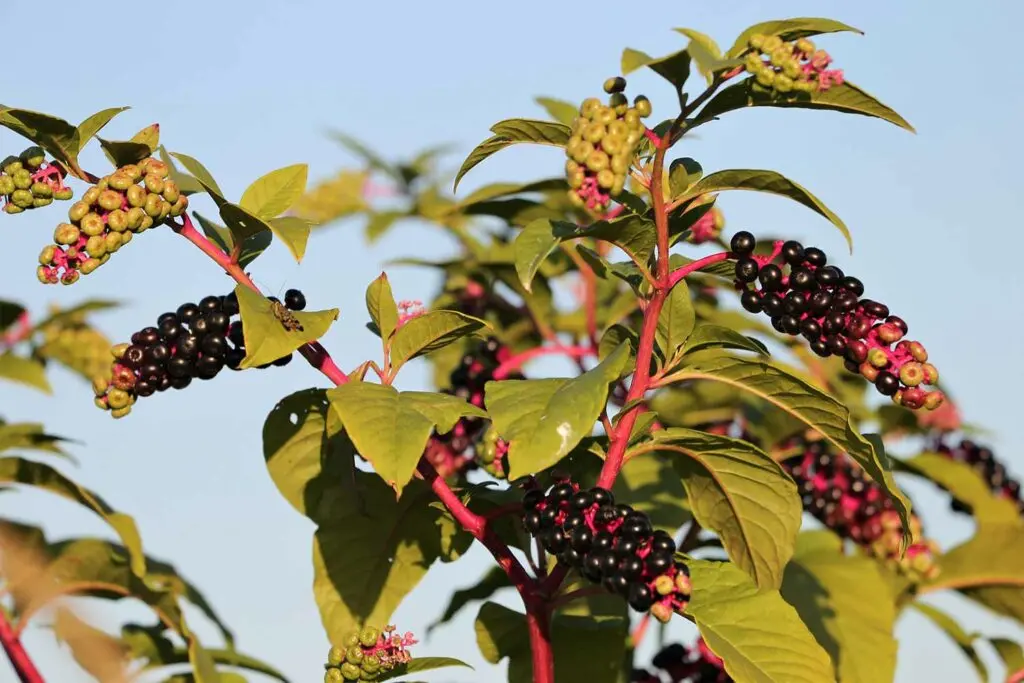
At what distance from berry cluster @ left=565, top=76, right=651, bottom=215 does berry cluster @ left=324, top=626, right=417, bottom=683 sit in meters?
0.71

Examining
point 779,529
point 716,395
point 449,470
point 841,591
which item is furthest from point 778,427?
point 779,529

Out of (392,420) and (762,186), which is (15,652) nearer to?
(392,420)

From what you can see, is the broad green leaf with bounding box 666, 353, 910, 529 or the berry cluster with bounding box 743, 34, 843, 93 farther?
the broad green leaf with bounding box 666, 353, 910, 529

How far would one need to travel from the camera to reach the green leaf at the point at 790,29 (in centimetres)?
178

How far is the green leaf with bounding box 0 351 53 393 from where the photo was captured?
11.0 feet

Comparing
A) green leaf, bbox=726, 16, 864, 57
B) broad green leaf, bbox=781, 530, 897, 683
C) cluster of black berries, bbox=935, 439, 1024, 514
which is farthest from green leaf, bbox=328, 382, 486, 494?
cluster of black berries, bbox=935, 439, 1024, 514

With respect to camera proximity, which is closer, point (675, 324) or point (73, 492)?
point (675, 324)

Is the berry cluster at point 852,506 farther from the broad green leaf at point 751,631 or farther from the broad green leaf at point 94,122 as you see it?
the broad green leaf at point 94,122

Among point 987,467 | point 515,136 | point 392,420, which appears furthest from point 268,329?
point 987,467

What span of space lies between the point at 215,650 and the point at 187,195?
1249 mm

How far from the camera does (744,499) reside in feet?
6.90

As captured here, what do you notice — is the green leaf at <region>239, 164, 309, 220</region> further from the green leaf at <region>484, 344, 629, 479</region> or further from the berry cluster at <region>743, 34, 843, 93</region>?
the berry cluster at <region>743, 34, 843, 93</region>

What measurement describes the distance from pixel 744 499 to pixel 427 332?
61 centimetres

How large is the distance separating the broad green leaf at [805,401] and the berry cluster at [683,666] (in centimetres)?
98
